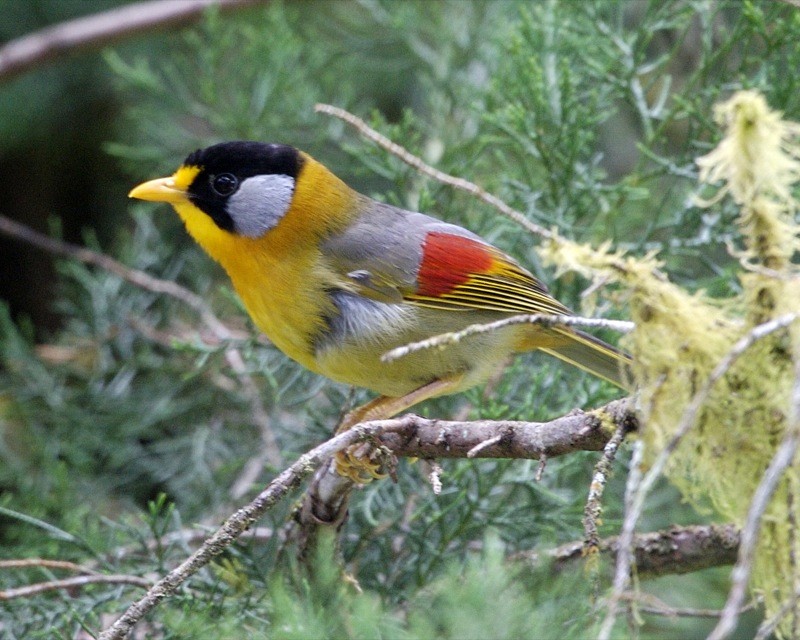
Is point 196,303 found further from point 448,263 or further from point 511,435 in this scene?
point 511,435

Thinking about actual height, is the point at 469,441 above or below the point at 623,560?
below

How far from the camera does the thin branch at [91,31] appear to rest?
4.70 metres

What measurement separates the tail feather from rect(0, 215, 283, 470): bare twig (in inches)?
45.7

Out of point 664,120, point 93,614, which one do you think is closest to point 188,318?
point 93,614

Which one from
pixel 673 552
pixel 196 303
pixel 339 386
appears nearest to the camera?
pixel 673 552

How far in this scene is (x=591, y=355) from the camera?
3158 millimetres

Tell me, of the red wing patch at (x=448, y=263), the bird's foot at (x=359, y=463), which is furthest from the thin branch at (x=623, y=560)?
the red wing patch at (x=448, y=263)

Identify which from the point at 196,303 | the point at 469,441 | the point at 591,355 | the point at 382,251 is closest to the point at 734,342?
the point at 469,441

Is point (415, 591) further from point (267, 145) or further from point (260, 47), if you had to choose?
point (260, 47)

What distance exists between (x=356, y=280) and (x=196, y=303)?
Result: 1210mm

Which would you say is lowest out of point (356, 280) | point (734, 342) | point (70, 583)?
point (70, 583)

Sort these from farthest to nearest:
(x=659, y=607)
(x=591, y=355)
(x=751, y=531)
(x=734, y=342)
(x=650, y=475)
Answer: (x=591, y=355)
(x=659, y=607)
(x=734, y=342)
(x=650, y=475)
(x=751, y=531)

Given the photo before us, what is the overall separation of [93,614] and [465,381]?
1.31m

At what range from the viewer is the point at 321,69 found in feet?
16.4
